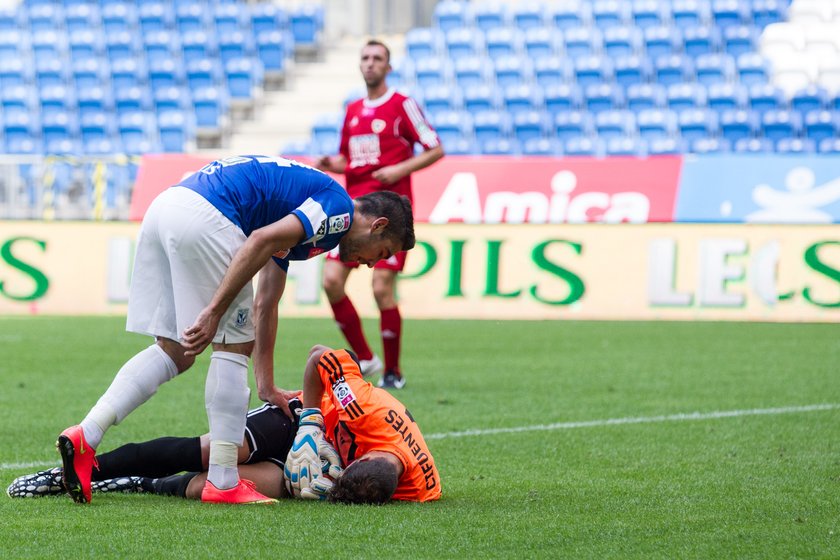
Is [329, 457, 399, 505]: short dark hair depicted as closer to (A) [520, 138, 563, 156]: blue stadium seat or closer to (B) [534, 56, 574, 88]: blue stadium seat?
(A) [520, 138, 563, 156]: blue stadium seat

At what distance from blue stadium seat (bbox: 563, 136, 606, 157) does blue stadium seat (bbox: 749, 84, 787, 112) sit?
237 cm

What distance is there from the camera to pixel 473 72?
2119 cm

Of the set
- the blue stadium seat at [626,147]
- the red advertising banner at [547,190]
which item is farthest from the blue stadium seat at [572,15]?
the red advertising banner at [547,190]

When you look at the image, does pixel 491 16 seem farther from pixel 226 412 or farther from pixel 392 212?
pixel 226 412

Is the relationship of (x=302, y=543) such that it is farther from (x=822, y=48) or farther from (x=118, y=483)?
(x=822, y=48)

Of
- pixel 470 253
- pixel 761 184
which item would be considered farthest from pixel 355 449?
pixel 761 184

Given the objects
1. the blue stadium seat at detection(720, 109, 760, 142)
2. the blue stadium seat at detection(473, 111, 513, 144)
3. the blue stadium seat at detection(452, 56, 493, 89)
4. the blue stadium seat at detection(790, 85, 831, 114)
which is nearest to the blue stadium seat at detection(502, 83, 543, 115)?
the blue stadium seat at detection(473, 111, 513, 144)

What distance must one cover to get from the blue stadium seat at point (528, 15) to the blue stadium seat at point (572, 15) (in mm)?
217

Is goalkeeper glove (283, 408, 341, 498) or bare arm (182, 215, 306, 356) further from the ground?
bare arm (182, 215, 306, 356)

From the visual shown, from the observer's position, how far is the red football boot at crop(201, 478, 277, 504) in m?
4.77

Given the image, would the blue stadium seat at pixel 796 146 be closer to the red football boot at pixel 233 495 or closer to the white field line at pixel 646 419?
the white field line at pixel 646 419

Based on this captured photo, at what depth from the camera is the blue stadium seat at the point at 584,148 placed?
61.6ft

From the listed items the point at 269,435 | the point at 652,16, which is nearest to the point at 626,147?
the point at 652,16

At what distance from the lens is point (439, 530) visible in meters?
4.33
